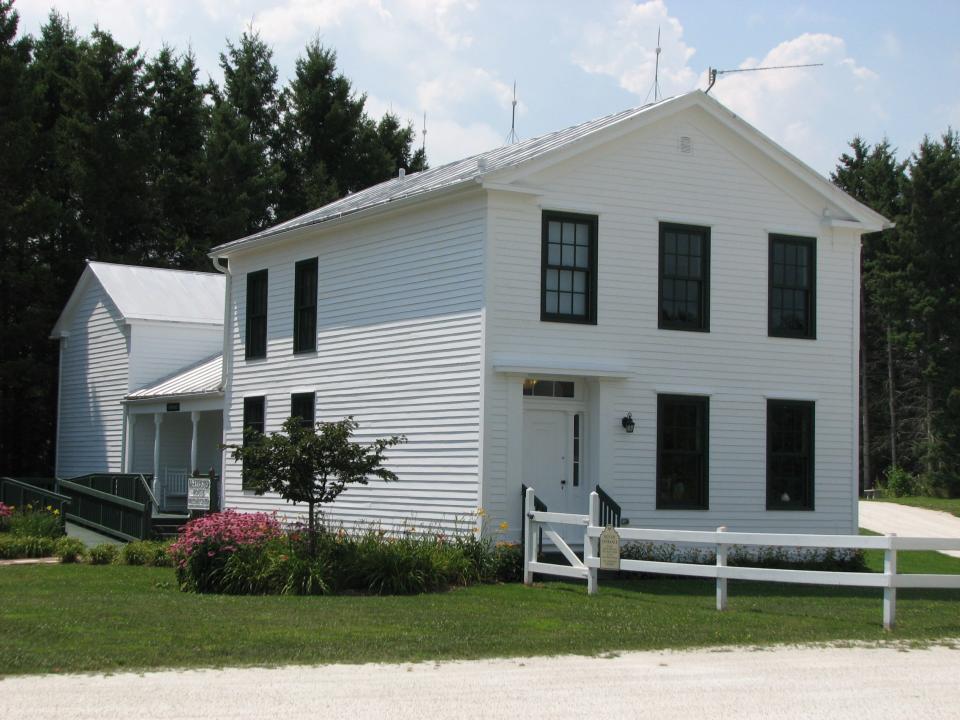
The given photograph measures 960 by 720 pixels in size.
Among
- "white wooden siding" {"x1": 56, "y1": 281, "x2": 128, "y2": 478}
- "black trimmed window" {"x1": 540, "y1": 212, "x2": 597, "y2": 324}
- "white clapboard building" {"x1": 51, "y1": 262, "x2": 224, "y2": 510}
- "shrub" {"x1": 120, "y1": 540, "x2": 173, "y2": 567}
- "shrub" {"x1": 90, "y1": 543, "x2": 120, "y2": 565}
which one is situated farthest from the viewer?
"white wooden siding" {"x1": 56, "y1": 281, "x2": 128, "y2": 478}

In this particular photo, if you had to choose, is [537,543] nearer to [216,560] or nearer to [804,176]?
[216,560]

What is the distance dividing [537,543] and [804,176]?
27.5 ft

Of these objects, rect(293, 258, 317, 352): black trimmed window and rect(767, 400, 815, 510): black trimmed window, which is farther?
rect(293, 258, 317, 352): black trimmed window

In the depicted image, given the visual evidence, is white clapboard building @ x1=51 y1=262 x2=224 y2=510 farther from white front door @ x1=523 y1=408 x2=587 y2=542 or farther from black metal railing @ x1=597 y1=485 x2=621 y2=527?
black metal railing @ x1=597 y1=485 x2=621 y2=527

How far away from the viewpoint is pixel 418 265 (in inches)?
800

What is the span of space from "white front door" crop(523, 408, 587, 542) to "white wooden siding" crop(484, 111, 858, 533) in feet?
1.32

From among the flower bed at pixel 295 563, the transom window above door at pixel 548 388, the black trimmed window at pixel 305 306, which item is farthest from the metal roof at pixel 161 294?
the flower bed at pixel 295 563

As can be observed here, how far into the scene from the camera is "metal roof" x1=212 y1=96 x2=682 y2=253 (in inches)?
762

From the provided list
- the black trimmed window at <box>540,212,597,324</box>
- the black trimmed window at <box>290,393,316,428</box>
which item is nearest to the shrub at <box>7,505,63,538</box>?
the black trimmed window at <box>290,393,316,428</box>

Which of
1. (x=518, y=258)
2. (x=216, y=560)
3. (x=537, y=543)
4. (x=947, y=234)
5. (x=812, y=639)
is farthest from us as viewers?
(x=947, y=234)

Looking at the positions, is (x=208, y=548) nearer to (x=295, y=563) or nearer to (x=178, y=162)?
(x=295, y=563)

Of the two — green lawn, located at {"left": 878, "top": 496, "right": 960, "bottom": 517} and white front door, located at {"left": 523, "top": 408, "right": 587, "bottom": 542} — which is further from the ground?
white front door, located at {"left": 523, "top": 408, "right": 587, "bottom": 542}

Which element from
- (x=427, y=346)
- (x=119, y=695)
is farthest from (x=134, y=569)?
(x=119, y=695)

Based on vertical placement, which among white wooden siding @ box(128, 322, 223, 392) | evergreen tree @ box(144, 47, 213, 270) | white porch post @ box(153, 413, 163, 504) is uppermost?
evergreen tree @ box(144, 47, 213, 270)
